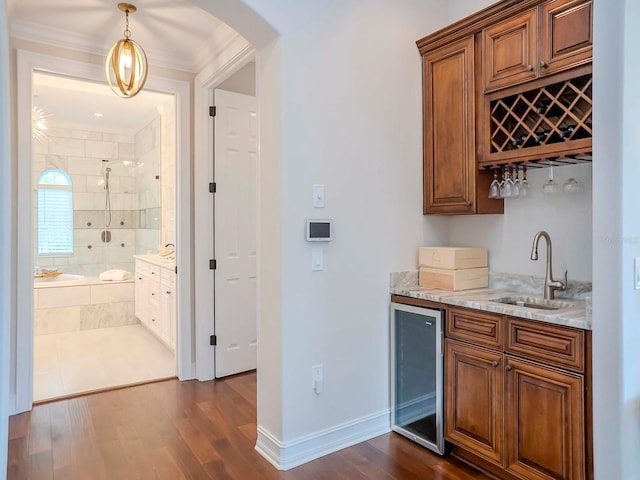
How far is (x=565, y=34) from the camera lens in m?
2.19

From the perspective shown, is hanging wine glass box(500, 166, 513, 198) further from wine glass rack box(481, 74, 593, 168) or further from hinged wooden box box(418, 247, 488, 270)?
hinged wooden box box(418, 247, 488, 270)

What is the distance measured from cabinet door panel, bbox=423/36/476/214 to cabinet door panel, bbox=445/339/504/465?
2.95 feet

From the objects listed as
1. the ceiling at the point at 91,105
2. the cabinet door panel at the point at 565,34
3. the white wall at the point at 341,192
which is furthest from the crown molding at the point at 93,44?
the cabinet door panel at the point at 565,34

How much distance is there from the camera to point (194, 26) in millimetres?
3158

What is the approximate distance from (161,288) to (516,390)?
141 inches

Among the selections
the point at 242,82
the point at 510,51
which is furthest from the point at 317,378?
the point at 242,82

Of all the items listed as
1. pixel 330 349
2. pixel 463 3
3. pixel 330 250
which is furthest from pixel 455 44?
pixel 330 349

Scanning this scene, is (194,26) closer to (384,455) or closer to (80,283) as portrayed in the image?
(384,455)

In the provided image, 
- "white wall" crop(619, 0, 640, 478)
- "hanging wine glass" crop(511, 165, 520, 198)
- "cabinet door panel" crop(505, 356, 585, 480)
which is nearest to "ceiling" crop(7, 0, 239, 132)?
"hanging wine glass" crop(511, 165, 520, 198)

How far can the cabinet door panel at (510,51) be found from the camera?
7.66 ft

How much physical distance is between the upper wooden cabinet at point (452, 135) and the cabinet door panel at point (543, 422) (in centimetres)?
104

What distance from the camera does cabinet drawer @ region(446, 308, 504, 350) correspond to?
7.21 ft

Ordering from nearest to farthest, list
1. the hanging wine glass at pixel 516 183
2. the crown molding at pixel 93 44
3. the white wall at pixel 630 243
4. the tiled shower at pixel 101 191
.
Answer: the white wall at pixel 630 243 < the hanging wine glass at pixel 516 183 < the crown molding at pixel 93 44 < the tiled shower at pixel 101 191

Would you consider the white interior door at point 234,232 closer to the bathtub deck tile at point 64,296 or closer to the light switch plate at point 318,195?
the light switch plate at point 318,195
